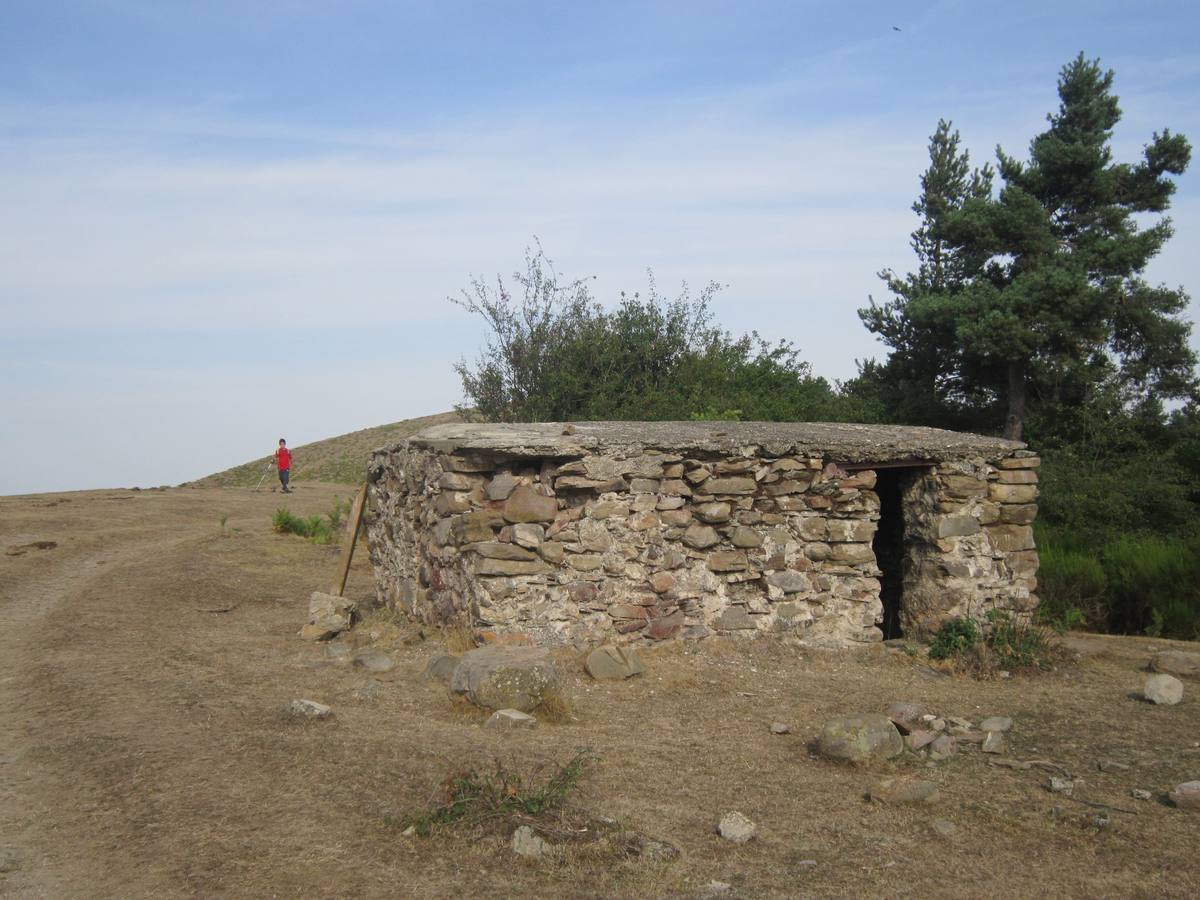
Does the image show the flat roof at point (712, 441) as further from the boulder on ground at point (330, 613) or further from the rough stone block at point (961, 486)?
the boulder on ground at point (330, 613)

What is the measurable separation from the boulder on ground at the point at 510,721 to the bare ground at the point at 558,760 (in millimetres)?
68

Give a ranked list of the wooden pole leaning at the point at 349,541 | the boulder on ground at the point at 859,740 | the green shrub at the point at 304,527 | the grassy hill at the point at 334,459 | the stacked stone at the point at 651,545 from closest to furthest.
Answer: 1. the boulder on ground at the point at 859,740
2. the stacked stone at the point at 651,545
3. the wooden pole leaning at the point at 349,541
4. the green shrub at the point at 304,527
5. the grassy hill at the point at 334,459

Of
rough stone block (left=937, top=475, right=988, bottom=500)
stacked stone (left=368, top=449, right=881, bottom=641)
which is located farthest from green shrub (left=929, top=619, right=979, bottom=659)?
rough stone block (left=937, top=475, right=988, bottom=500)

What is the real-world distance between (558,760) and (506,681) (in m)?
0.87

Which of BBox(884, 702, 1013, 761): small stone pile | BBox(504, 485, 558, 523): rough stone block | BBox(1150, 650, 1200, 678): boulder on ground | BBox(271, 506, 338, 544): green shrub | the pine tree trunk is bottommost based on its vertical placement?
BBox(1150, 650, 1200, 678): boulder on ground

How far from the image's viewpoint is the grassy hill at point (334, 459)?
2962cm

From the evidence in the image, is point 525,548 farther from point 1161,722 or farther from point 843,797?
point 1161,722

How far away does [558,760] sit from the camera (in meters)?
4.95

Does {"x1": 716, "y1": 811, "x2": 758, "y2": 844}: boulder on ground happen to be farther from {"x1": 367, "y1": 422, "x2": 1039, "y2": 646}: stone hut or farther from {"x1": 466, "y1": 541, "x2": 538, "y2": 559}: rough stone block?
{"x1": 466, "y1": 541, "x2": 538, "y2": 559}: rough stone block

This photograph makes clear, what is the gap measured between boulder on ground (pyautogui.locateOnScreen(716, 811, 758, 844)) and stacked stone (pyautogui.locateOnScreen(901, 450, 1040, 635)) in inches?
163

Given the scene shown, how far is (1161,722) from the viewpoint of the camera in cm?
605

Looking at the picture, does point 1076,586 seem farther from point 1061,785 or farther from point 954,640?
point 1061,785

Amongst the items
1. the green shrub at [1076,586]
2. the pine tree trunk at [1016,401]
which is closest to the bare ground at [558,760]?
the green shrub at [1076,586]

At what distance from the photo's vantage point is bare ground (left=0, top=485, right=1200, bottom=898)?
3.76 metres
